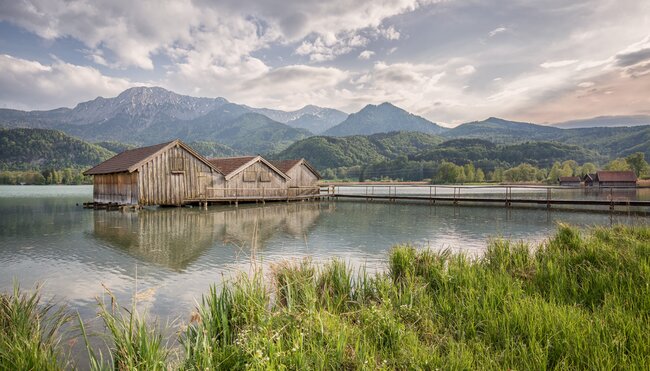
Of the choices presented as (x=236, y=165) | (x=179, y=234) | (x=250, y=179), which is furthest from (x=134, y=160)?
(x=179, y=234)

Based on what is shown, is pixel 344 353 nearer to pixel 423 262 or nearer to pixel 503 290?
pixel 503 290

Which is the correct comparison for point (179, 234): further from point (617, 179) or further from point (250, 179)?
point (617, 179)

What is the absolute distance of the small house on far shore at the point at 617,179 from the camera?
8088cm

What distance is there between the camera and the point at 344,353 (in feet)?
14.5

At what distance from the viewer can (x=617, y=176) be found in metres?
82.2

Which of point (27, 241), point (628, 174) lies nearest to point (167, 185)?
point (27, 241)

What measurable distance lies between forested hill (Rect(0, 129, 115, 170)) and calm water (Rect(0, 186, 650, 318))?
187459 mm

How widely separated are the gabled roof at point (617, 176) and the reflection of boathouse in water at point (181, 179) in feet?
268

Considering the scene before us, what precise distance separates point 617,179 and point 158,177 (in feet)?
325

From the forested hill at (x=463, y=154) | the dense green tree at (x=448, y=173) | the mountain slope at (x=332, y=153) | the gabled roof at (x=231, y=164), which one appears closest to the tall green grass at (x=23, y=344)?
the gabled roof at (x=231, y=164)

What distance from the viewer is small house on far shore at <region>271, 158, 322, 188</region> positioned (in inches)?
1828

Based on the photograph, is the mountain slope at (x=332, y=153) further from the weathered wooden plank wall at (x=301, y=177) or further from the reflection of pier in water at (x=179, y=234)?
the reflection of pier in water at (x=179, y=234)

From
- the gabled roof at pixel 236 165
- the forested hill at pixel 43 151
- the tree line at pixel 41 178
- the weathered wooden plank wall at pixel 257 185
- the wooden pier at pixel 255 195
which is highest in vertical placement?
the forested hill at pixel 43 151

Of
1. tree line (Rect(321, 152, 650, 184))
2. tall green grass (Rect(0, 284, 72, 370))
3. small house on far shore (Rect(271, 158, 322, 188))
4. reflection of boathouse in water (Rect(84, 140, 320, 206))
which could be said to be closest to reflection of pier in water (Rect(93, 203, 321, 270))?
reflection of boathouse in water (Rect(84, 140, 320, 206))
